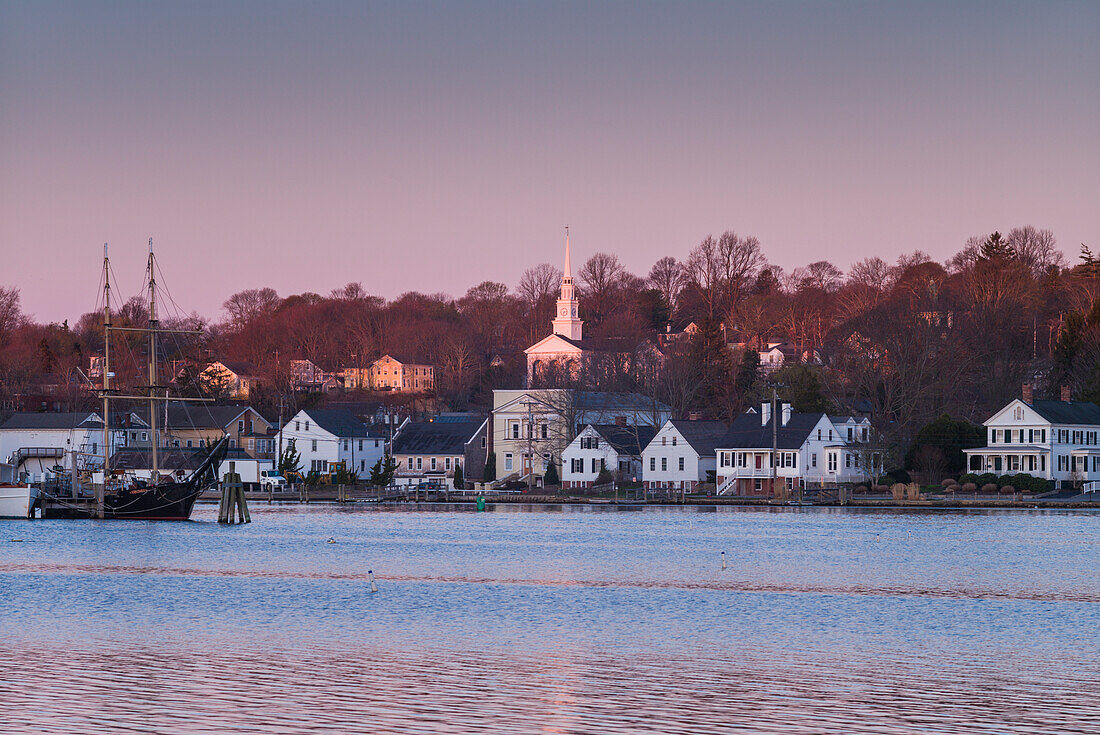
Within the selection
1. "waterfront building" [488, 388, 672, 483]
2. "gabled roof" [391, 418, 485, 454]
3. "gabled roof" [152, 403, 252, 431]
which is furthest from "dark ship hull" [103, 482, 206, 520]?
"gabled roof" [152, 403, 252, 431]

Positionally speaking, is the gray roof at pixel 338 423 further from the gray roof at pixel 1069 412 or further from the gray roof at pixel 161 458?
the gray roof at pixel 1069 412

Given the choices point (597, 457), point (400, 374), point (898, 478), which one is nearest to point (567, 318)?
point (400, 374)

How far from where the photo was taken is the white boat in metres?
83.1

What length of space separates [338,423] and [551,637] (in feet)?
328

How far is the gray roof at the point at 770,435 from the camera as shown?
103 metres

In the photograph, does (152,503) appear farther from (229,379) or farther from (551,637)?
(229,379)

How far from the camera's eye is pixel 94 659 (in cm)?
2756

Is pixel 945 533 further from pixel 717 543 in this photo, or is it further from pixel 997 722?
pixel 997 722

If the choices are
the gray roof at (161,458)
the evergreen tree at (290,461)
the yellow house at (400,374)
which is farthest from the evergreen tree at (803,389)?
the yellow house at (400,374)

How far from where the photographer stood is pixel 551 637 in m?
31.3

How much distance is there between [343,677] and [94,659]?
547 centimetres

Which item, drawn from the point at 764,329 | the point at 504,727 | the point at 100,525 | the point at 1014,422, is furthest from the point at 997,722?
the point at 764,329

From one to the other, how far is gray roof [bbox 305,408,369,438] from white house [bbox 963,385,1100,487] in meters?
55.9

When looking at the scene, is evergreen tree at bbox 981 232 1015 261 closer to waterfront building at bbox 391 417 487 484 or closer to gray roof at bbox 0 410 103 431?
waterfront building at bbox 391 417 487 484
